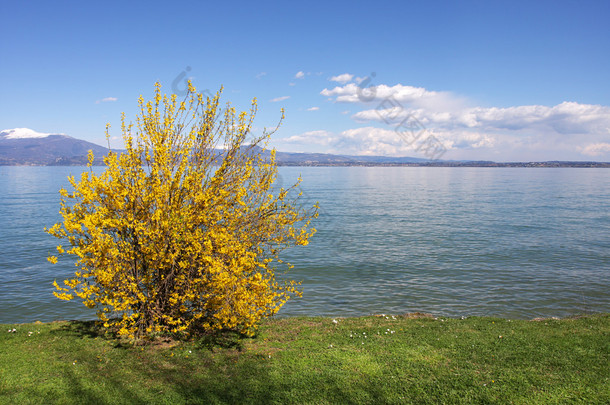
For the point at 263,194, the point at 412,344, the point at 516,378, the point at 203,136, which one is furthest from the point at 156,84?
the point at 516,378

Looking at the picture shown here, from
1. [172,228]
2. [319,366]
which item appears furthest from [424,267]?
[172,228]

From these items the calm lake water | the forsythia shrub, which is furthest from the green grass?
the calm lake water

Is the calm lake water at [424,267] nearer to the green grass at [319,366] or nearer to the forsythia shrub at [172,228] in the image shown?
the green grass at [319,366]

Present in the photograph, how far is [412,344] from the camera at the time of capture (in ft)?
42.1

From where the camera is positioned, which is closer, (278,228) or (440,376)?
(440,376)

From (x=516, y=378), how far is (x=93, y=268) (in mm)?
11531

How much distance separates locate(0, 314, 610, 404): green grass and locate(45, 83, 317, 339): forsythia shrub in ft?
3.51

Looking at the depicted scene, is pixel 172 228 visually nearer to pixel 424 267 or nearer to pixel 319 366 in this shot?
pixel 319 366

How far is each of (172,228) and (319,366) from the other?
5523 millimetres

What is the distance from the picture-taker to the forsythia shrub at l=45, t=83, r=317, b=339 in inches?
445

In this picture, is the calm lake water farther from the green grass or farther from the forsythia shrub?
the forsythia shrub

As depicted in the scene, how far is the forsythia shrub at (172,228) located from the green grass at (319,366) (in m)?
1.07

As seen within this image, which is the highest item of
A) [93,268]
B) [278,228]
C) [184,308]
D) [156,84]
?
[156,84]

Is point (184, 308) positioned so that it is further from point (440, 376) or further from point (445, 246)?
point (445, 246)
